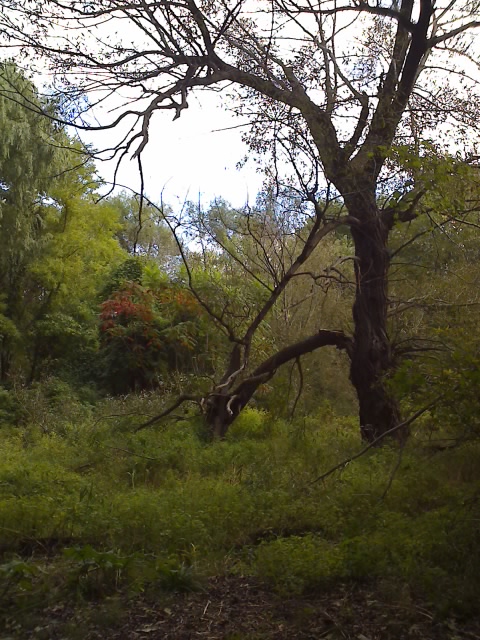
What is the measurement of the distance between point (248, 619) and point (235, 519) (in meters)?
1.42

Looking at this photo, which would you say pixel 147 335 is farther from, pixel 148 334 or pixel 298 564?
pixel 298 564

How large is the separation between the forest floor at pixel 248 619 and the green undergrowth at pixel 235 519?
0.10 meters

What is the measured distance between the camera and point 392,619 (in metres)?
3.93

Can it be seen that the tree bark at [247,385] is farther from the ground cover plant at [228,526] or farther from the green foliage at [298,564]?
the green foliage at [298,564]

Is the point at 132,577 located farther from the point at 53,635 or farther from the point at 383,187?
the point at 383,187

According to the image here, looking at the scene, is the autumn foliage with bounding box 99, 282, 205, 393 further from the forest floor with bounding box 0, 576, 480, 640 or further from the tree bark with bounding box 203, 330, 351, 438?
the forest floor with bounding box 0, 576, 480, 640

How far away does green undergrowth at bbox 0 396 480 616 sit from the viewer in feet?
14.4

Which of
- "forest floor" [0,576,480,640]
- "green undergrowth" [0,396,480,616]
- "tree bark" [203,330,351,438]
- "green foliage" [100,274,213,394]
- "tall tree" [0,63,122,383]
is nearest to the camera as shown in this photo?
"forest floor" [0,576,480,640]

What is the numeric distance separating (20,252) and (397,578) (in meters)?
15.3

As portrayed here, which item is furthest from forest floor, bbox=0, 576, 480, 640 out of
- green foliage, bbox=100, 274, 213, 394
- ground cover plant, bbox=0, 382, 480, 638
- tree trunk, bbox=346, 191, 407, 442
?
green foliage, bbox=100, 274, 213, 394

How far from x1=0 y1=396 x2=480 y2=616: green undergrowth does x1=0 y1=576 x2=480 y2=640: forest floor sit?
0.34 ft

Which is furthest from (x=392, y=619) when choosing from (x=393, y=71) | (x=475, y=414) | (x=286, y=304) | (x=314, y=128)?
(x=286, y=304)

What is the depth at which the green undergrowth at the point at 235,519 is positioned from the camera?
4383mm

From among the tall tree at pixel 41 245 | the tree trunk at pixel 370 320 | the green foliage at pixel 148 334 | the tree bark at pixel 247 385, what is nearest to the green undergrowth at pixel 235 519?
the tree trunk at pixel 370 320
